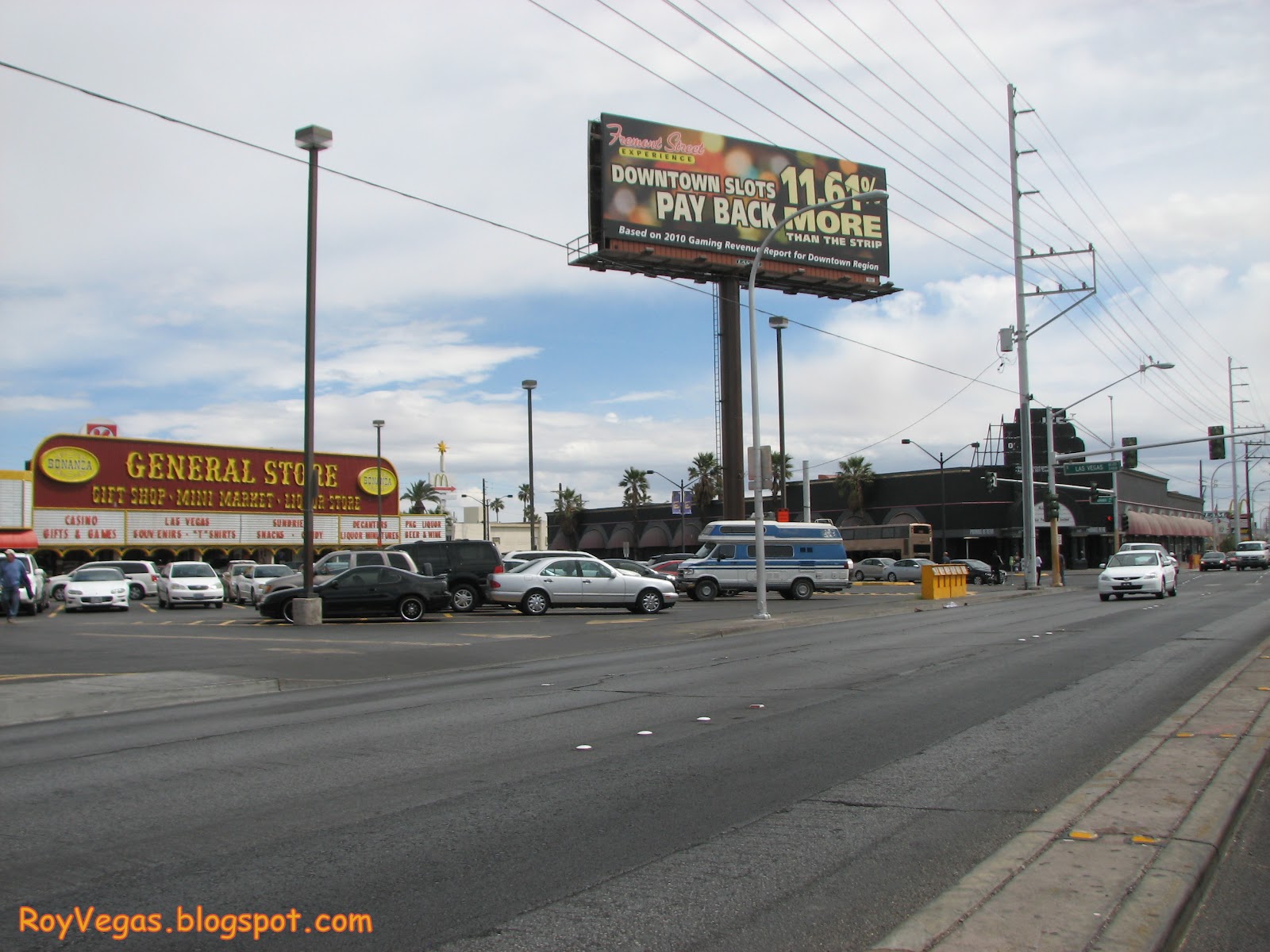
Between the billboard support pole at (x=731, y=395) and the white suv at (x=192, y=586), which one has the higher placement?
the billboard support pole at (x=731, y=395)

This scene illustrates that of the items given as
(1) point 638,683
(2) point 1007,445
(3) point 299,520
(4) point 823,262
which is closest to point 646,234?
(4) point 823,262

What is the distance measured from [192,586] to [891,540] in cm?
5119

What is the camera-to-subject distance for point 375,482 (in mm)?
64375

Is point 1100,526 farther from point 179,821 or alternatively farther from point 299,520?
point 179,821

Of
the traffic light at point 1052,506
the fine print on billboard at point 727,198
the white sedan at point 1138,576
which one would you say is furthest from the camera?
the traffic light at point 1052,506

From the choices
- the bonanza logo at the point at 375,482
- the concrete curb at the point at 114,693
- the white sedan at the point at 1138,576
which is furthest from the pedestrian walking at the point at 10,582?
the bonanza logo at the point at 375,482

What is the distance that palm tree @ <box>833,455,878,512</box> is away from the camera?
77.8 meters

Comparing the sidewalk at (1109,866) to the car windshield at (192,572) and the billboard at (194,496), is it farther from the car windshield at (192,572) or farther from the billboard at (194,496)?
the billboard at (194,496)

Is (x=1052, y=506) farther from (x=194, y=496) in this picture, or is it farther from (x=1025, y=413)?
(x=194, y=496)

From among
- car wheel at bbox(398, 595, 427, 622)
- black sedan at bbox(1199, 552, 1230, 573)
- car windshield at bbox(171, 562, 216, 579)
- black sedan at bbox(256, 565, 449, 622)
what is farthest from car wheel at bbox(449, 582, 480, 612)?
black sedan at bbox(1199, 552, 1230, 573)

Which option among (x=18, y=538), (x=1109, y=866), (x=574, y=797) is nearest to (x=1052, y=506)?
(x=574, y=797)

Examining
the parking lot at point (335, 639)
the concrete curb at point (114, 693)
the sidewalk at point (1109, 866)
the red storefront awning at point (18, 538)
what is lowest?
the parking lot at point (335, 639)

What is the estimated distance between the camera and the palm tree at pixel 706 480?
272 feet

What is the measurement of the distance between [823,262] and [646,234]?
10309mm
